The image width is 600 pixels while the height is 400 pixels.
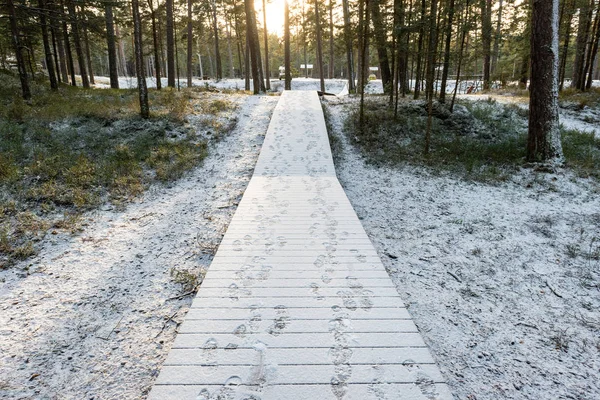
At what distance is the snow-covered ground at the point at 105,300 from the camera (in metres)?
2.91

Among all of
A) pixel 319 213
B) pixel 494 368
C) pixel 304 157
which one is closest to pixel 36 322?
pixel 319 213

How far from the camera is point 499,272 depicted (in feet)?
15.1

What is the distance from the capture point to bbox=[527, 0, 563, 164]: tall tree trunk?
7.86 metres

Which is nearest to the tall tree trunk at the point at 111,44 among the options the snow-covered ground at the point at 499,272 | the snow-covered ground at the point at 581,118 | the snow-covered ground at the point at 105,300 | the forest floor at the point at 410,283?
the forest floor at the point at 410,283

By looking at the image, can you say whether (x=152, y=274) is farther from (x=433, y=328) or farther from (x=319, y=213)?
(x=433, y=328)

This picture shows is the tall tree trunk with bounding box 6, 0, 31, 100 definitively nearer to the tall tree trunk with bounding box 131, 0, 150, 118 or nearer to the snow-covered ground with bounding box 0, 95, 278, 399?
the tall tree trunk with bounding box 131, 0, 150, 118

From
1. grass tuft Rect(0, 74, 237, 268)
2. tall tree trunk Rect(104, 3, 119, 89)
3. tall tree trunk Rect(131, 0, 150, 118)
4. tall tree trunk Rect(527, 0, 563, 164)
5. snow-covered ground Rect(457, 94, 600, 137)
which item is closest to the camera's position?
grass tuft Rect(0, 74, 237, 268)

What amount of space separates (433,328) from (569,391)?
1.20 meters

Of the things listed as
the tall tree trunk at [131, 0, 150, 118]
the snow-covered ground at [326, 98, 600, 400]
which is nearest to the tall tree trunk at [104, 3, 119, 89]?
the tall tree trunk at [131, 0, 150, 118]

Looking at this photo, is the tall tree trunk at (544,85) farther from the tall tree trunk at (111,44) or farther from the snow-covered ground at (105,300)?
the tall tree trunk at (111,44)

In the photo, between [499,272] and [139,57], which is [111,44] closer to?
[139,57]

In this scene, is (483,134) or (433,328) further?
(483,134)

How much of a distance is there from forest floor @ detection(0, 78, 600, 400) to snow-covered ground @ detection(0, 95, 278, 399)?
0.06 ft

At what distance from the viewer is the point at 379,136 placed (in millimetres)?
11336
